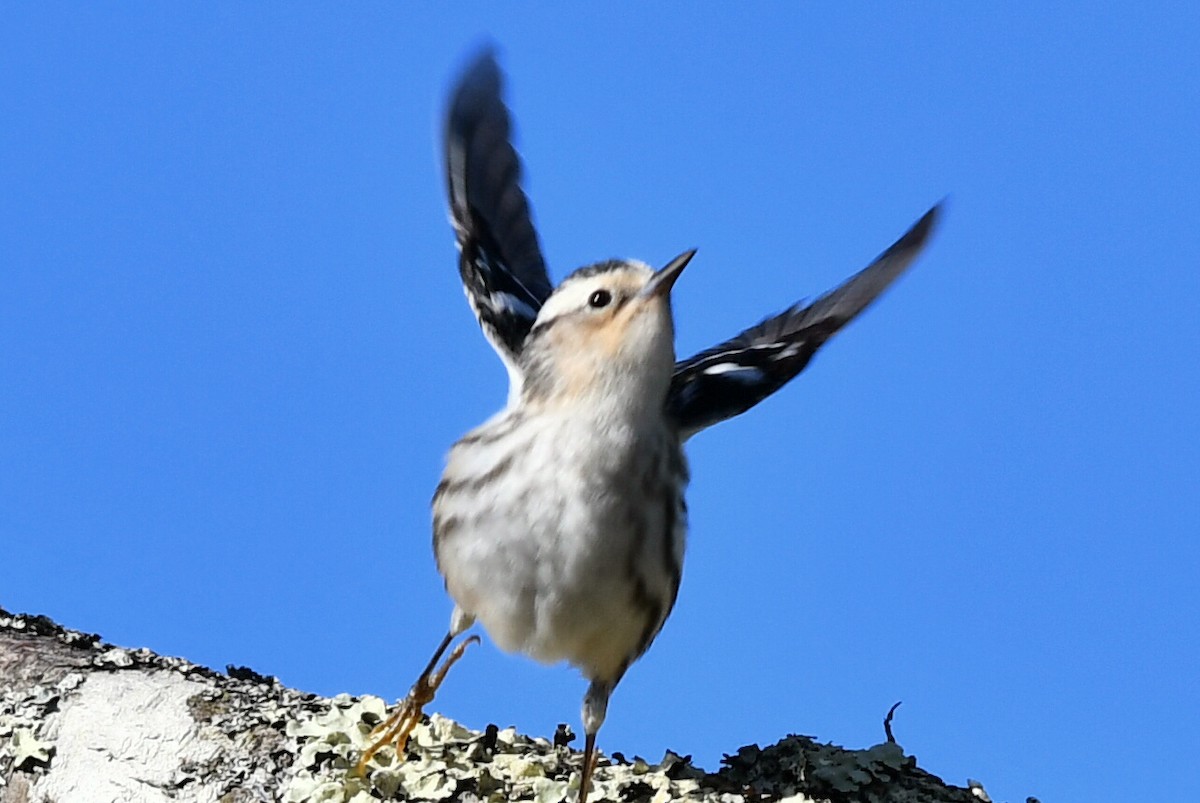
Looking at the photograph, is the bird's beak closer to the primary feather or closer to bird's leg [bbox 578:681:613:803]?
the primary feather

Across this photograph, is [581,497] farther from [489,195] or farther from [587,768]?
[489,195]

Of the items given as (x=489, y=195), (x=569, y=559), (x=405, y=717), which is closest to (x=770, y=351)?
(x=489, y=195)

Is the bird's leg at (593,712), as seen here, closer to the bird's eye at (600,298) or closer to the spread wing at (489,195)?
the bird's eye at (600,298)

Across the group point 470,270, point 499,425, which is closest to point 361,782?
point 499,425

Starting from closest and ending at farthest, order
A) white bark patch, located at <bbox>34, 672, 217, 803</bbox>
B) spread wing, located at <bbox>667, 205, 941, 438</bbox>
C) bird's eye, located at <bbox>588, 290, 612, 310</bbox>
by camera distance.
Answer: white bark patch, located at <bbox>34, 672, 217, 803</bbox> < bird's eye, located at <bbox>588, 290, 612, 310</bbox> < spread wing, located at <bbox>667, 205, 941, 438</bbox>

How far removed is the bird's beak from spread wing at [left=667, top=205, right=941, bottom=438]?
49 cm

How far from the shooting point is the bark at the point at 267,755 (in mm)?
3135

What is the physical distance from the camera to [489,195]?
17.3 ft

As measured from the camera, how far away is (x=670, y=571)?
11.8ft

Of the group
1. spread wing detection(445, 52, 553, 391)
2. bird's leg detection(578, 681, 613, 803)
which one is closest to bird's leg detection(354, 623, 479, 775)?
bird's leg detection(578, 681, 613, 803)

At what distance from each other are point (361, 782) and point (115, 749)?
24.0 inches

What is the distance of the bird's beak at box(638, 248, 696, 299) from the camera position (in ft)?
11.6

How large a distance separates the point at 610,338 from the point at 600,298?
0.47 feet

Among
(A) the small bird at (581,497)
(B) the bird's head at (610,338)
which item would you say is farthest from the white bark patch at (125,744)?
(B) the bird's head at (610,338)
